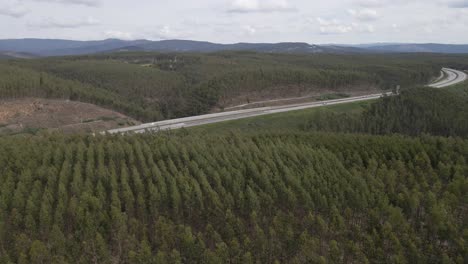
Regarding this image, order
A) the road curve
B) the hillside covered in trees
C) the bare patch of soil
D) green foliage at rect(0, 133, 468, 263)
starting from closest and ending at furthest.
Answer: green foliage at rect(0, 133, 468, 263), the bare patch of soil, the hillside covered in trees, the road curve

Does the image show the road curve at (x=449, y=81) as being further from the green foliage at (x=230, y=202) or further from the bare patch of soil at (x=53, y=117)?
the bare patch of soil at (x=53, y=117)

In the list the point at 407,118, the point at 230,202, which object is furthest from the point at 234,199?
the point at 407,118

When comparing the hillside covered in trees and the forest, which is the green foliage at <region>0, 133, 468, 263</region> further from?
the hillside covered in trees

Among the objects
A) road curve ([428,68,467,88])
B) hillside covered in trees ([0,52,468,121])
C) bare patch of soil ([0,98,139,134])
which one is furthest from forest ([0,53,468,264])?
road curve ([428,68,467,88])

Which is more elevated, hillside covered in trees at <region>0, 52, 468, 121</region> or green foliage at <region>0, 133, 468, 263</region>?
hillside covered in trees at <region>0, 52, 468, 121</region>

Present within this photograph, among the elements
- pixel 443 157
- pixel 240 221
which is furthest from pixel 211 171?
pixel 443 157

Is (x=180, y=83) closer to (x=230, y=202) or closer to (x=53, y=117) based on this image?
(x=53, y=117)
